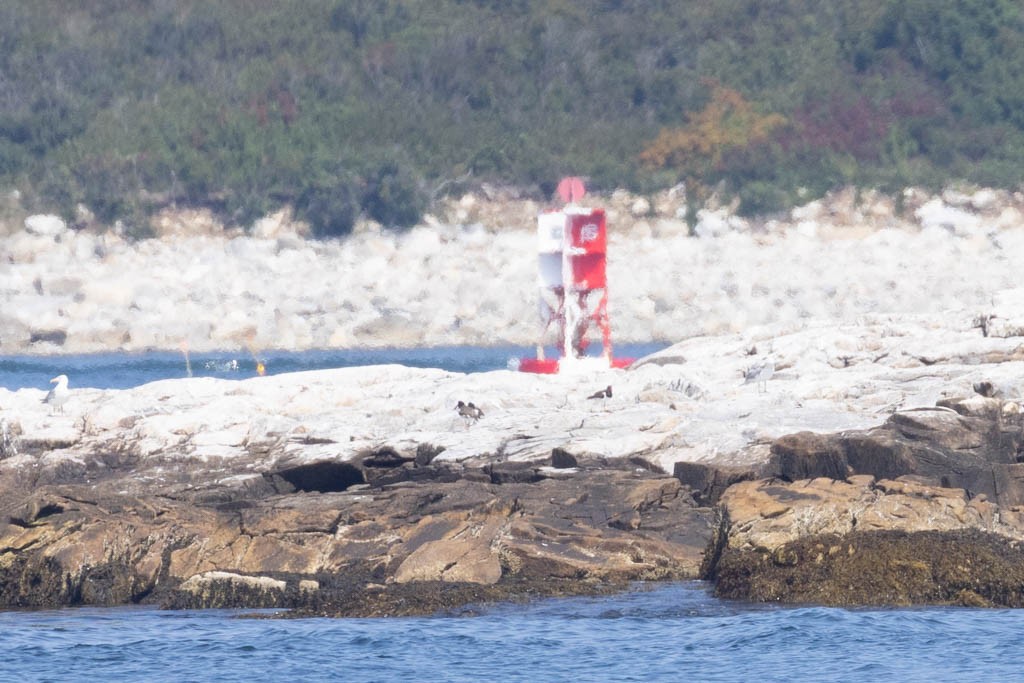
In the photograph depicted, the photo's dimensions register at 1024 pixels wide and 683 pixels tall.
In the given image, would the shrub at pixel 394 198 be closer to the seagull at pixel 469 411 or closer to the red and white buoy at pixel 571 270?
the red and white buoy at pixel 571 270

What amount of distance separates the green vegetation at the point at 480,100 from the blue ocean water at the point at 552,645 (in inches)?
1657

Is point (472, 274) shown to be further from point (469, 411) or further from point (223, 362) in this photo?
point (469, 411)

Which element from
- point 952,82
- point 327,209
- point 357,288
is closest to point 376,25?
point 327,209

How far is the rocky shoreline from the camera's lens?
17.8m

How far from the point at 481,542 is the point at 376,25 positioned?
167 feet

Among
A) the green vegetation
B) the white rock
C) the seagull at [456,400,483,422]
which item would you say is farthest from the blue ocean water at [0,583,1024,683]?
the white rock

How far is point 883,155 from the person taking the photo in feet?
203

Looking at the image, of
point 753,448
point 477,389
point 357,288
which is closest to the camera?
point 753,448

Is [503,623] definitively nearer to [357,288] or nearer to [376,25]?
[357,288]

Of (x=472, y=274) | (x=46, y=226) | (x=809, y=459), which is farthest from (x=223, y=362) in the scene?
(x=809, y=459)

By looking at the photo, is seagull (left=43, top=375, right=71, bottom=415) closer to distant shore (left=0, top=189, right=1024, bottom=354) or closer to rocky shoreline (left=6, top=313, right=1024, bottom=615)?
rocky shoreline (left=6, top=313, right=1024, bottom=615)

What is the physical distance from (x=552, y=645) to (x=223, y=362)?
101 feet

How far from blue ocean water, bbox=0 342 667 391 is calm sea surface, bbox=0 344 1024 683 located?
22020mm

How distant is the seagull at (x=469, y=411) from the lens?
2227 centimetres
